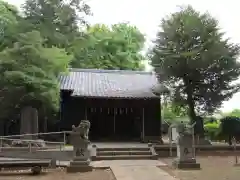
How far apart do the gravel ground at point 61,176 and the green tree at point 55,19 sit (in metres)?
12.7

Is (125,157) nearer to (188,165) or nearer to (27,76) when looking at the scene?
(188,165)

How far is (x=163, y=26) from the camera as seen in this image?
20.3 m

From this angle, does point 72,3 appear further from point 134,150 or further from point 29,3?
point 134,150

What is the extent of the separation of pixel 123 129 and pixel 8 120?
750 cm

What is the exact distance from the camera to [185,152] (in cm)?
1296

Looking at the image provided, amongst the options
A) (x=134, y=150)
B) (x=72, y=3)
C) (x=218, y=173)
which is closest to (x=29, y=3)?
(x=72, y=3)

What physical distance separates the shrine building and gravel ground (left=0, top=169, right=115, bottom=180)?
8595 mm

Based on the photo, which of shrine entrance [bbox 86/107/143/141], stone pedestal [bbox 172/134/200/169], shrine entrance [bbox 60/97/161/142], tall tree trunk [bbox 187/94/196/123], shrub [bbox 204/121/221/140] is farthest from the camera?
shrine entrance [bbox 86/107/143/141]

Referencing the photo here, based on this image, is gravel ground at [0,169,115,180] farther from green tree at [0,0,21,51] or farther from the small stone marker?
green tree at [0,0,21,51]

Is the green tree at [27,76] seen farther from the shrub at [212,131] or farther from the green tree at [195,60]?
the shrub at [212,131]

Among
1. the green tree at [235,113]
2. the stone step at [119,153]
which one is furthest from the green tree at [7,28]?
the green tree at [235,113]

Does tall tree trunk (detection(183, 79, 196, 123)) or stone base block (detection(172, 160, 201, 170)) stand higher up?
tall tree trunk (detection(183, 79, 196, 123))

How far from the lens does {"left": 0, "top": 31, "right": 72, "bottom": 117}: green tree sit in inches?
667

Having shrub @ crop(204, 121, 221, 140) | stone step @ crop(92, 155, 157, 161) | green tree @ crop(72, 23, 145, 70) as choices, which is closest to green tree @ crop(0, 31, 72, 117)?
stone step @ crop(92, 155, 157, 161)
